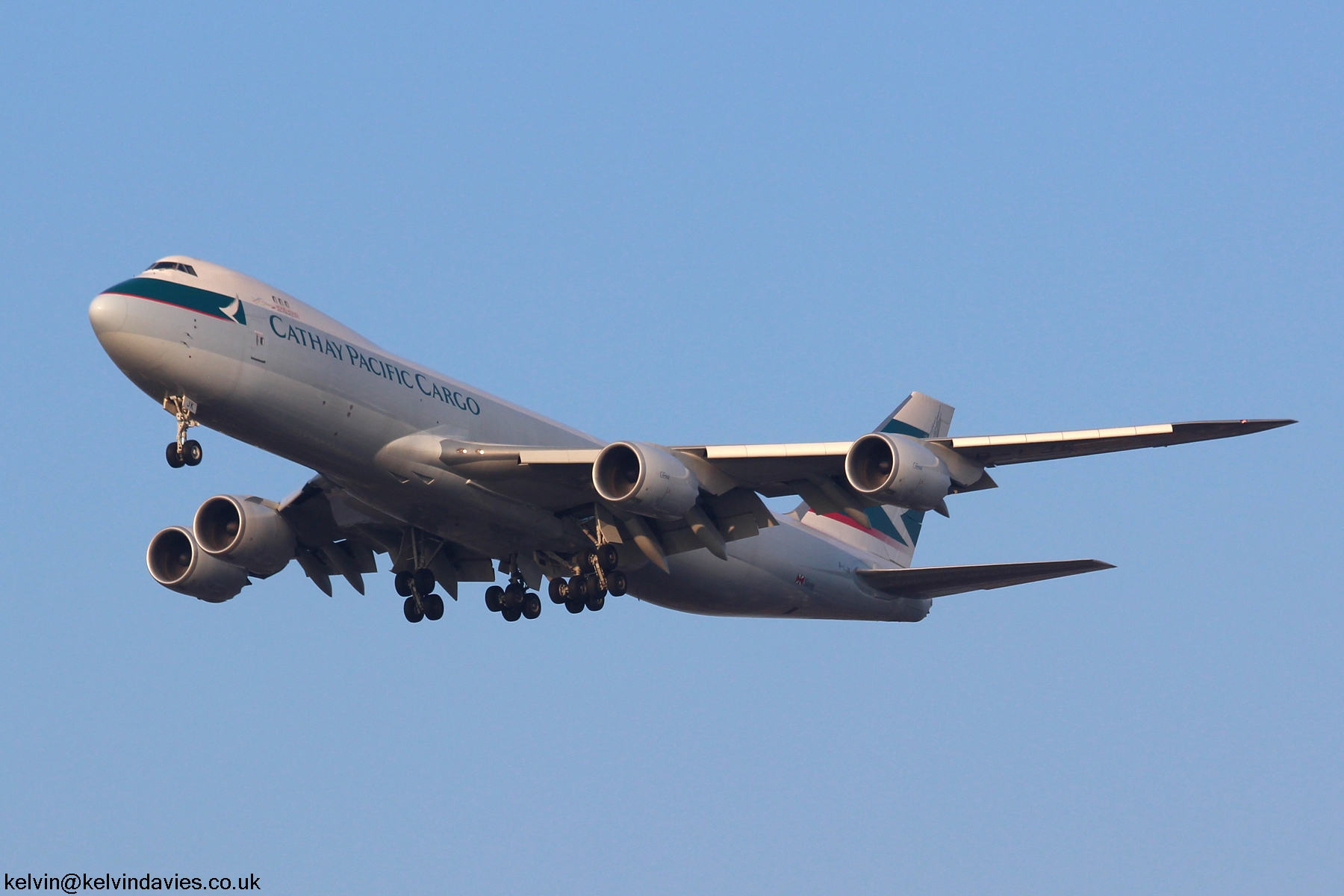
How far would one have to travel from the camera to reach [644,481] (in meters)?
30.2

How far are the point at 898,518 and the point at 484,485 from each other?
15480mm

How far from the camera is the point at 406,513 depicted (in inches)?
1286

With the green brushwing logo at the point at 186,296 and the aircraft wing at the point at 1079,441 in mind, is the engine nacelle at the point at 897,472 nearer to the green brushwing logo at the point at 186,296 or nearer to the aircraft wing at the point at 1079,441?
the aircraft wing at the point at 1079,441

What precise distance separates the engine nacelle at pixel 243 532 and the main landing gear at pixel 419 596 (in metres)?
2.86

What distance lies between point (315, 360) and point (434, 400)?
286 centimetres

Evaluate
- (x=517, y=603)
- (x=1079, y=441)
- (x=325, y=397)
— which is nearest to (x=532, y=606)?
(x=517, y=603)

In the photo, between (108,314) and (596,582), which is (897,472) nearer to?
(596,582)

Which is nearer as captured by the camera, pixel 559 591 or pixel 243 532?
pixel 559 591

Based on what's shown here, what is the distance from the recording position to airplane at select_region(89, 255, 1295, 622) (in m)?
28.7

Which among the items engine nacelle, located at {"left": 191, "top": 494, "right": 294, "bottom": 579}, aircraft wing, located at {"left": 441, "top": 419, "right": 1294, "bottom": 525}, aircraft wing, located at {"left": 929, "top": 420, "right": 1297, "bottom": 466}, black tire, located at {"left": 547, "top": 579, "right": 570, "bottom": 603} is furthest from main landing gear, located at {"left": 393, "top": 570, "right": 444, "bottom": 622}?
aircraft wing, located at {"left": 929, "top": 420, "right": 1297, "bottom": 466}

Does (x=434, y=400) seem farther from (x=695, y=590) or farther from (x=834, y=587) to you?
(x=834, y=587)

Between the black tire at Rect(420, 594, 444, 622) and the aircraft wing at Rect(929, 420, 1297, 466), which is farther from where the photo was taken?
the black tire at Rect(420, 594, 444, 622)

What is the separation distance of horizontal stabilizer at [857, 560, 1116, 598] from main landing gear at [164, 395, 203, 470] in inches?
684

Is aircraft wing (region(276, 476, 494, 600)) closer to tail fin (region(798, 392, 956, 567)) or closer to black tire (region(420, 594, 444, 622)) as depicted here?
black tire (region(420, 594, 444, 622))
